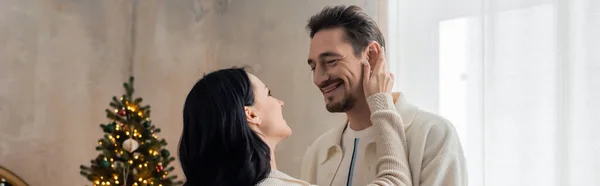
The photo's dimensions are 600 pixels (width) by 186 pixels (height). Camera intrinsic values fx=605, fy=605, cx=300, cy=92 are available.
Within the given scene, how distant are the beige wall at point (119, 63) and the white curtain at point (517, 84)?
61cm

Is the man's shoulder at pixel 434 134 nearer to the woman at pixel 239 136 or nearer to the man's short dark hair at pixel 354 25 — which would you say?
the woman at pixel 239 136

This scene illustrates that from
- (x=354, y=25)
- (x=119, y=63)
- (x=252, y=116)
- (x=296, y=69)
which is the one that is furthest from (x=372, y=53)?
(x=119, y=63)

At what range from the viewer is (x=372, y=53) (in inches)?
78.9

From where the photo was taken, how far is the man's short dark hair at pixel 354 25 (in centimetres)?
202

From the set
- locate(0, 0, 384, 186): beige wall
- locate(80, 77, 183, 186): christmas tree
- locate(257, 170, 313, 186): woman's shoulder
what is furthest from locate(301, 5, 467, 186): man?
locate(80, 77, 183, 186): christmas tree

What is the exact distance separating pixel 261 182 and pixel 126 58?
232 cm

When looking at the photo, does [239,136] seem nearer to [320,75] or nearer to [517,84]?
[320,75]

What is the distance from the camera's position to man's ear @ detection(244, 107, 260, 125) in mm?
1690

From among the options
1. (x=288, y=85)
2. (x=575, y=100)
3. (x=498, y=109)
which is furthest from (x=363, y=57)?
(x=288, y=85)

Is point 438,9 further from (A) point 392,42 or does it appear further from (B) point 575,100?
(B) point 575,100

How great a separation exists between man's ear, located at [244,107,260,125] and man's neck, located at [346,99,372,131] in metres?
0.44

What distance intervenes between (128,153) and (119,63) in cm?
97

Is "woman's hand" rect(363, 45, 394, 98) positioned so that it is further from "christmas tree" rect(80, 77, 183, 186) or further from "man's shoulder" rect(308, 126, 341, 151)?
"christmas tree" rect(80, 77, 183, 186)

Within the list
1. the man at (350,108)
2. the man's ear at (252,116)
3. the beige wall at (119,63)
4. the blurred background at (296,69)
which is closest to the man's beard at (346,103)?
the man at (350,108)
